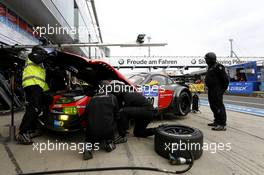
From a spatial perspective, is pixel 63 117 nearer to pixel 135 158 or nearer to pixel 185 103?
pixel 135 158

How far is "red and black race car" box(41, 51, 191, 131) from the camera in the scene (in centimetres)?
367

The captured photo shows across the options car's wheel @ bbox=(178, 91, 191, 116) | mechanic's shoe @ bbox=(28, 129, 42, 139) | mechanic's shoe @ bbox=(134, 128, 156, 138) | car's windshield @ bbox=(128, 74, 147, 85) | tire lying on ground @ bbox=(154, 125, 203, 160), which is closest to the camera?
tire lying on ground @ bbox=(154, 125, 203, 160)

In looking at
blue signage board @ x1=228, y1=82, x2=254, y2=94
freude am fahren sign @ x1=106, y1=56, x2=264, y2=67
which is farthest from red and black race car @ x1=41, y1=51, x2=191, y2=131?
freude am fahren sign @ x1=106, y1=56, x2=264, y2=67

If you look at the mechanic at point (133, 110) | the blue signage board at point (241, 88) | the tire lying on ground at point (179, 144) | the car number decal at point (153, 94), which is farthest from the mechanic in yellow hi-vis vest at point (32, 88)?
the blue signage board at point (241, 88)

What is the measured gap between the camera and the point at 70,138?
415cm

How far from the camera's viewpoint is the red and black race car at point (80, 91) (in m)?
3.67

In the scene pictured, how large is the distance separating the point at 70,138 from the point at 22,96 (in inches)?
189

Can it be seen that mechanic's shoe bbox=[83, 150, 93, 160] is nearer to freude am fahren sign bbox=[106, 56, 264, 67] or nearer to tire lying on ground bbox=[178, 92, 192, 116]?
tire lying on ground bbox=[178, 92, 192, 116]

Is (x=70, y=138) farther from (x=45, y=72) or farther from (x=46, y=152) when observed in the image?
(x=45, y=72)

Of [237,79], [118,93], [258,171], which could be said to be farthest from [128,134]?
[237,79]

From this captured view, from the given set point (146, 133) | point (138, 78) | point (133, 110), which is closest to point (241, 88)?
point (138, 78)

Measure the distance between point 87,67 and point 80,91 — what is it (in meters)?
0.62

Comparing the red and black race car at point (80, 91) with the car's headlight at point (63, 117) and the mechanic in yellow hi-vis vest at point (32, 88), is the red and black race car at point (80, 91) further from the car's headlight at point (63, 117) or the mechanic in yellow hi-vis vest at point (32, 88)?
the mechanic in yellow hi-vis vest at point (32, 88)

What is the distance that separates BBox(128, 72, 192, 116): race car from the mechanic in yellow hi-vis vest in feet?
7.48
